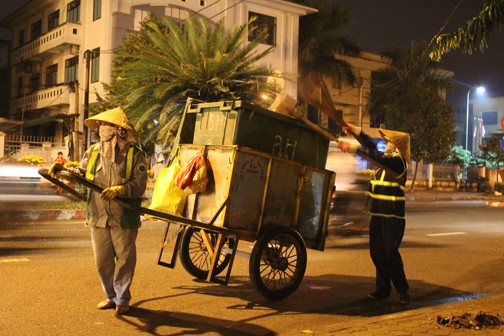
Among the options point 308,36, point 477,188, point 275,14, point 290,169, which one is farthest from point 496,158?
point 290,169

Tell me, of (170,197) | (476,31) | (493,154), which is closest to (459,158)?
(493,154)

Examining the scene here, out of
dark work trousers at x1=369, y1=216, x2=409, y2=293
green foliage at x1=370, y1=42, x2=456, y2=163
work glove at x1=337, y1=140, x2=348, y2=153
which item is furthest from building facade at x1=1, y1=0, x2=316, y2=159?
work glove at x1=337, y1=140, x2=348, y2=153

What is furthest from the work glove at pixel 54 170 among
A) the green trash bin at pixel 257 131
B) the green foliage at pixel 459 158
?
the green foliage at pixel 459 158

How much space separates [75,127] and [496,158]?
26291 mm

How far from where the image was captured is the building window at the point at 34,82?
121 ft

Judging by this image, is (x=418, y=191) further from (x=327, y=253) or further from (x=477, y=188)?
(x=327, y=253)

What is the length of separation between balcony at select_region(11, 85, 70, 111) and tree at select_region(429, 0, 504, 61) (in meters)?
27.8

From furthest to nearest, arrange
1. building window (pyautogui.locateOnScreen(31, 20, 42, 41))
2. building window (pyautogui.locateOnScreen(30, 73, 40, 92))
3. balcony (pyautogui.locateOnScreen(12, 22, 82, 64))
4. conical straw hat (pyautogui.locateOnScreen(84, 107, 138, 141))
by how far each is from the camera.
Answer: building window (pyautogui.locateOnScreen(30, 73, 40, 92)) < building window (pyautogui.locateOnScreen(31, 20, 42, 41)) < balcony (pyautogui.locateOnScreen(12, 22, 82, 64)) < conical straw hat (pyautogui.locateOnScreen(84, 107, 138, 141))

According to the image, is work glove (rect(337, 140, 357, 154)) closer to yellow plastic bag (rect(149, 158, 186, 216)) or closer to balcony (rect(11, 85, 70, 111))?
yellow plastic bag (rect(149, 158, 186, 216))

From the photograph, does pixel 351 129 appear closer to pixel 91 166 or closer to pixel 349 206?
pixel 91 166

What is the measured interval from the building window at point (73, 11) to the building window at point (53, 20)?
158 cm

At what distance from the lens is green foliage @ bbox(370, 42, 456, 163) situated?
3469 cm

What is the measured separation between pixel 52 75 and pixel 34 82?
292 cm

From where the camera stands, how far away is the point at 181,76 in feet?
53.0
